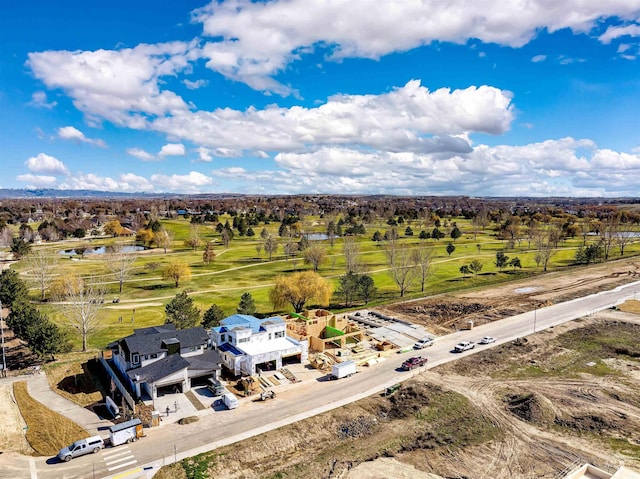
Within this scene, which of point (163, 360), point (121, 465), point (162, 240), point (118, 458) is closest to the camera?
point (121, 465)

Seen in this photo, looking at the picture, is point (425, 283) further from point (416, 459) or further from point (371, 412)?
point (416, 459)

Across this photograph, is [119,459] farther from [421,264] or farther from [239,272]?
[239,272]

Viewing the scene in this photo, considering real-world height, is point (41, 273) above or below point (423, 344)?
above

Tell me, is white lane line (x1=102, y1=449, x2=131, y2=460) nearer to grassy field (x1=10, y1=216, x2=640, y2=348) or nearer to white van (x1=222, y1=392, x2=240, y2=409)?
white van (x1=222, y1=392, x2=240, y2=409)

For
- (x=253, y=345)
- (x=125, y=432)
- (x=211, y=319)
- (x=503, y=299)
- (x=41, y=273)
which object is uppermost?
(x=41, y=273)

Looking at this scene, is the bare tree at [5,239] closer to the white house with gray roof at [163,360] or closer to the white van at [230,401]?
the white house with gray roof at [163,360]

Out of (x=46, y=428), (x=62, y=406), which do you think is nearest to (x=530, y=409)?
(x=46, y=428)

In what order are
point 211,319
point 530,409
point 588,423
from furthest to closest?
1. point 211,319
2. point 530,409
3. point 588,423
